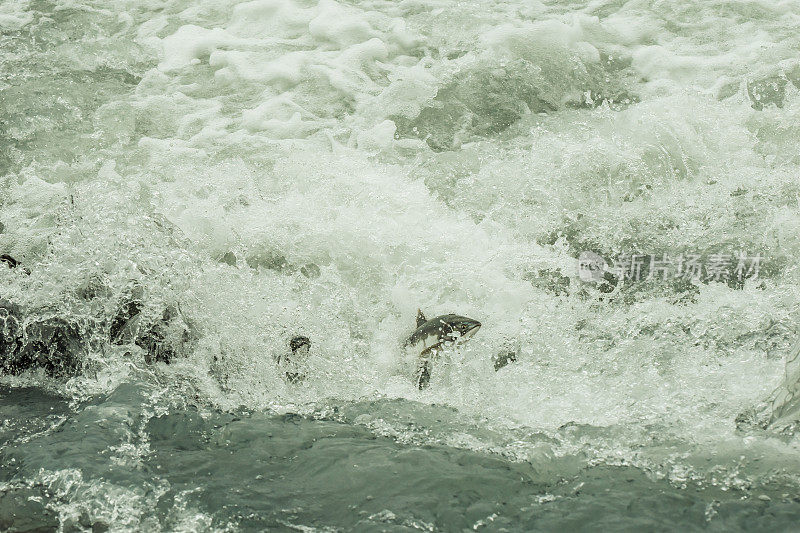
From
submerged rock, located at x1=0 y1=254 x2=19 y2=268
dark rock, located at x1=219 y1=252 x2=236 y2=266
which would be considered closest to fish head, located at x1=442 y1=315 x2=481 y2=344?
dark rock, located at x1=219 y1=252 x2=236 y2=266

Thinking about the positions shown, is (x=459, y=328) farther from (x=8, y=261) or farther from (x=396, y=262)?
(x=8, y=261)

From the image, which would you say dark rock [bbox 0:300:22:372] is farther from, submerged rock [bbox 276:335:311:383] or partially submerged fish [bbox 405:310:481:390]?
partially submerged fish [bbox 405:310:481:390]

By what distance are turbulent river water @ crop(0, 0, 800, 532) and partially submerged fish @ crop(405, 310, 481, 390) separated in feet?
0.31

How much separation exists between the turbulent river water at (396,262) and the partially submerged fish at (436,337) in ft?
0.31

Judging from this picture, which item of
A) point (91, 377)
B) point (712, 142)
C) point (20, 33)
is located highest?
point (20, 33)

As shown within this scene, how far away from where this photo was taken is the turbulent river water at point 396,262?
2.62 meters

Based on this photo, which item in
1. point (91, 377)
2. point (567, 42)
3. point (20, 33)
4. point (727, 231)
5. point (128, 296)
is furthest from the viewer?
point (20, 33)

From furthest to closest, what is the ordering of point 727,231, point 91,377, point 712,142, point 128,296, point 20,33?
1. point 20,33
2. point 712,142
3. point 727,231
4. point 128,296
5. point 91,377

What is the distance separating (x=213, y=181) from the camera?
5.00 metres

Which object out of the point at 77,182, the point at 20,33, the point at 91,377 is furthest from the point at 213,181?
the point at 20,33

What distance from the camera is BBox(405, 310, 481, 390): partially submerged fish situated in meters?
3.52

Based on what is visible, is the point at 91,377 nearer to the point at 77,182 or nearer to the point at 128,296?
the point at 128,296

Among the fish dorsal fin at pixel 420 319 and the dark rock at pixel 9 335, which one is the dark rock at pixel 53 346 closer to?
the dark rock at pixel 9 335

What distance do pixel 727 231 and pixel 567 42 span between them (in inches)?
100
